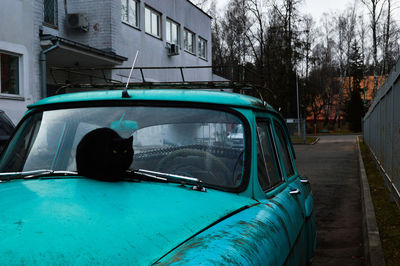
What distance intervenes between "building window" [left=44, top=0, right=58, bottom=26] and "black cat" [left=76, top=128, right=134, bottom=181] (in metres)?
15.0

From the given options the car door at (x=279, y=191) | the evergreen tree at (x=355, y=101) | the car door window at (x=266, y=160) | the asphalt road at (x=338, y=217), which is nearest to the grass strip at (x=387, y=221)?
the asphalt road at (x=338, y=217)

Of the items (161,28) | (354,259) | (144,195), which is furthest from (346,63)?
(144,195)

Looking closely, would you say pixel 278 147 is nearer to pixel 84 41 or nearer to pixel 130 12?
pixel 84 41

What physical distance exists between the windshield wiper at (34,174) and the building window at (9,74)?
37.5 ft

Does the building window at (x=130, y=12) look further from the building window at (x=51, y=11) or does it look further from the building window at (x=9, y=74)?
the building window at (x=9, y=74)

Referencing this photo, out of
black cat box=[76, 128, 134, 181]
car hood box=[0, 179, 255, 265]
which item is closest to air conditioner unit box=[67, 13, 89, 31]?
car hood box=[0, 179, 255, 265]

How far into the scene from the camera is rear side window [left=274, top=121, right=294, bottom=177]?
12.0 ft

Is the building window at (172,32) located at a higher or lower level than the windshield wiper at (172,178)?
higher

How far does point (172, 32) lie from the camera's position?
960 inches

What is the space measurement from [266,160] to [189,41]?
972 inches

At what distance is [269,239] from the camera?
2203 mm

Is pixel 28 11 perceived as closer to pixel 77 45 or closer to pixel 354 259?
pixel 77 45

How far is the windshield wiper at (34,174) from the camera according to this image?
8.06 feet

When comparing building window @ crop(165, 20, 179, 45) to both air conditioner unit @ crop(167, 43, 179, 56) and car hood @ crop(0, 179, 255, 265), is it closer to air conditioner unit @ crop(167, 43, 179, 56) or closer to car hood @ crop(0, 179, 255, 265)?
air conditioner unit @ crop(167, 43, 179, 56)
